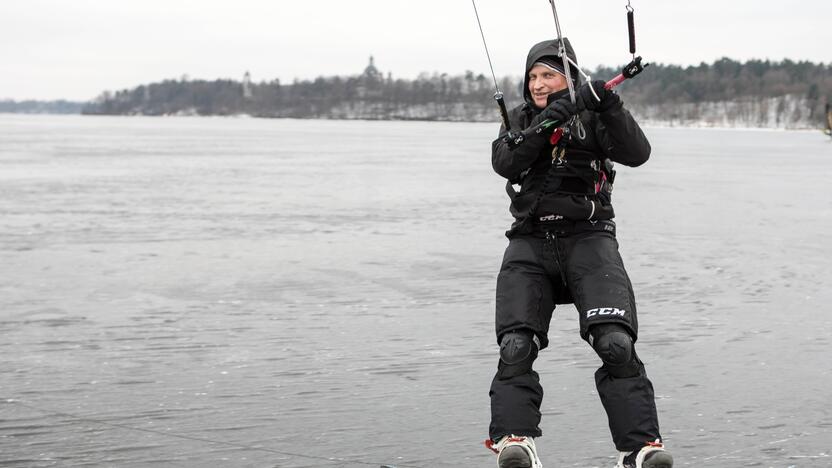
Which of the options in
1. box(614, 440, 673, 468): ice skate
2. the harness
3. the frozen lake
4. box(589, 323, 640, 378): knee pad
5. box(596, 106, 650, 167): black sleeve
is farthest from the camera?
the frozen lake

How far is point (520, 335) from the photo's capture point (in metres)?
3.70

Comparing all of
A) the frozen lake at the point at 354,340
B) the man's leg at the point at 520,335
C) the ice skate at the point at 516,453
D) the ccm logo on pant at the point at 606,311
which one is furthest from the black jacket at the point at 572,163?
the frozen lake at the point at 354,340

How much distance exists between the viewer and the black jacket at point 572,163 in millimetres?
3753

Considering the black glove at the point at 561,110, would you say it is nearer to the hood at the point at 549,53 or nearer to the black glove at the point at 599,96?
the black glove at the point at 599,96

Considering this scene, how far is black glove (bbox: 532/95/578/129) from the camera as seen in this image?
3643mm

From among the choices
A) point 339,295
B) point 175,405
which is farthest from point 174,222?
point 175,405

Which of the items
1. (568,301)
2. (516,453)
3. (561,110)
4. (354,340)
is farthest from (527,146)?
(354,340)

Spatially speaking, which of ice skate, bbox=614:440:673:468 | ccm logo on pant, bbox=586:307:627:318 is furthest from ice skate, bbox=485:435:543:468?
ccm logo on pant, bbox=586:307:627:318

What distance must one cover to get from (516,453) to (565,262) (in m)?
0.80

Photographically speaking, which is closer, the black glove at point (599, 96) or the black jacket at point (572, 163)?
the black glove at point (599, 96)

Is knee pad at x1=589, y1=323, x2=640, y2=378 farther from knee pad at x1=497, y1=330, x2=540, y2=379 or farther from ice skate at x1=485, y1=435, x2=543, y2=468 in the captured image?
ice skate at x1=485, y1=435, x2=543, y2=468

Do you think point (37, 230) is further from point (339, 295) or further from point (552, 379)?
point (552, 379)

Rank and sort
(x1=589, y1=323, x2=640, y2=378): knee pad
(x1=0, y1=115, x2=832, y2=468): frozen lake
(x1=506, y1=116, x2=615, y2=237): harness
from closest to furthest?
(x1=589, y1=323, x2=640, y2=378): knee pad, (x1=506, y1=116, x2=615, y2=237): harness, (x1=0, y1=115, x2=832, y2=468): frozen lake

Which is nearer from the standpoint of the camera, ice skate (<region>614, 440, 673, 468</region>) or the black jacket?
ice skate (<region>614, 440, 673, 468</region>)
